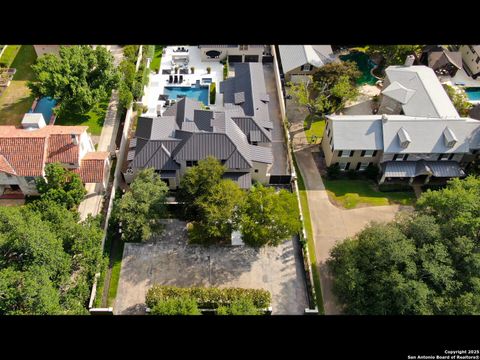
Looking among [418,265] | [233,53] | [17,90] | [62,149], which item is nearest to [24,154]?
[62,149]

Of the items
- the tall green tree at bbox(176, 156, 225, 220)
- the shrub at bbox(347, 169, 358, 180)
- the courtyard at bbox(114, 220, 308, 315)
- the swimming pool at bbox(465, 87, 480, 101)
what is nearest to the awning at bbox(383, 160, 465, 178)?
the shrub at bbox(347, 169, 358, 180)

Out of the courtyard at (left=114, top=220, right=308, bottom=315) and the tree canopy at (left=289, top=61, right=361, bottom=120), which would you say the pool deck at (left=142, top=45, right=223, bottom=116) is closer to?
the tree canopy at (left=289, top=61, right=361, bottom=120)

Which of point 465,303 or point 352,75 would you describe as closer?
point 465,303

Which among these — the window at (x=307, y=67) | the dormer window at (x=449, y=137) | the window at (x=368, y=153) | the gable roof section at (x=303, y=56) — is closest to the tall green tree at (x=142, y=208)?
the window at (x=368, y=153)

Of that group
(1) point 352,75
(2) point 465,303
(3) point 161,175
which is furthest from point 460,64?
(3) point 161,175

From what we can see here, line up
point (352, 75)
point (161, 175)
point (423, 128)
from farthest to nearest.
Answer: point (352, 75) → point (423, 128) → point (161, 175)
